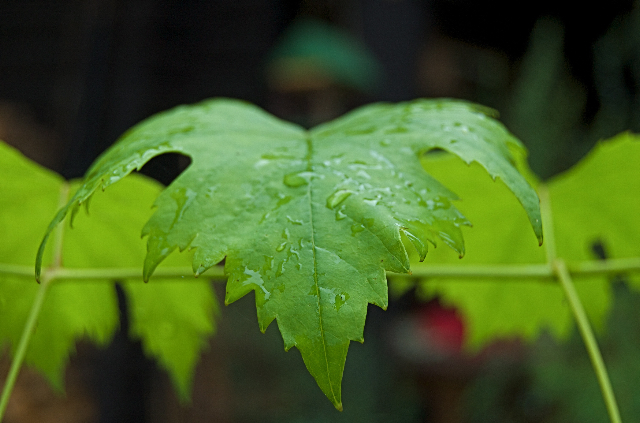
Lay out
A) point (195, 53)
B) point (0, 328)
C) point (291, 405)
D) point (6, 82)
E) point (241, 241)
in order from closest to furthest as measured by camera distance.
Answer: point (241, 241) < point (0, 328) < point (6, 82) < point (195, 53) < point (291, 405)

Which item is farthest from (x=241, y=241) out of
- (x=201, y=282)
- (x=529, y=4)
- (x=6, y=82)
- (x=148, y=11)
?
(x=529, y=4)

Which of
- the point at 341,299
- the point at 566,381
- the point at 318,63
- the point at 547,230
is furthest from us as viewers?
the point at 318,63

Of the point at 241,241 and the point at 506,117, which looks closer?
the point at 241,241

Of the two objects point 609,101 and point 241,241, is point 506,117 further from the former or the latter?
point 241,241

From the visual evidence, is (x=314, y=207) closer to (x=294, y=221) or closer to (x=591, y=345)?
(x=294, y=221)

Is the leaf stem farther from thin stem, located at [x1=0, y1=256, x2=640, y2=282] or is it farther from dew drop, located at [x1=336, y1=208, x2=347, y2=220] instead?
dew drop, located at [x1=336, y1=208, x2=347, y2=220]

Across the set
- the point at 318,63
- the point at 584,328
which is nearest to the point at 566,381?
the point at 318,63

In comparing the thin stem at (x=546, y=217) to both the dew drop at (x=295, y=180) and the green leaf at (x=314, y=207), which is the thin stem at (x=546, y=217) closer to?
the green leaf at (x=314, y=207)

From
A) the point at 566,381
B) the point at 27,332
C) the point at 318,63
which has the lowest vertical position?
the point at 566,381
